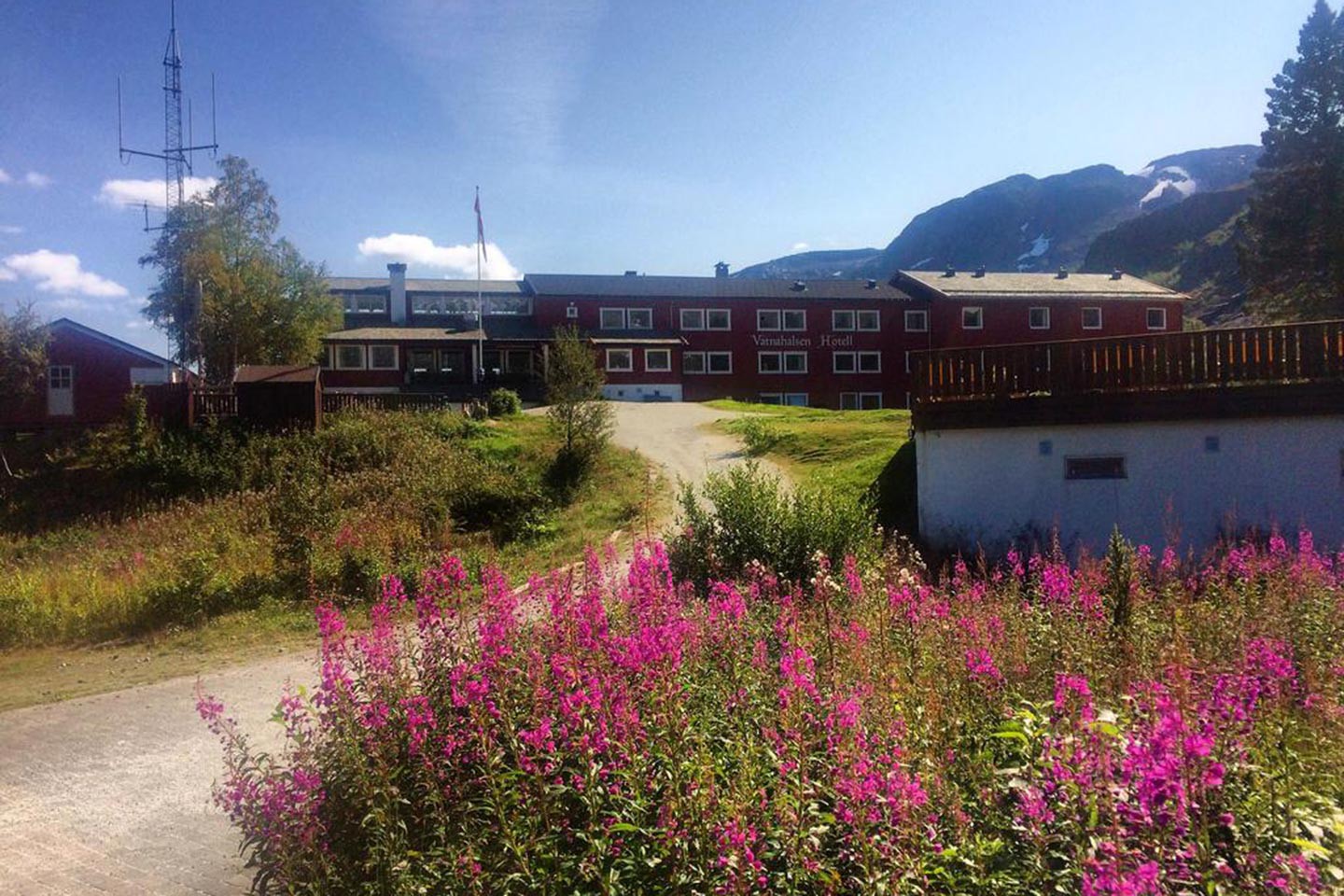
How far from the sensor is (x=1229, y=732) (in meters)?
2.91

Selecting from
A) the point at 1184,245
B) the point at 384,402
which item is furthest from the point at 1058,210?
the point at 384,402

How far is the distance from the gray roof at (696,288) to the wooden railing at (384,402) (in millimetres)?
19392

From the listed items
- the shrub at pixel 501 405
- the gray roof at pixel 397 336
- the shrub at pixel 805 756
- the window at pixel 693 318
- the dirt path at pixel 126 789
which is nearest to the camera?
the shrub at pixel 805 756

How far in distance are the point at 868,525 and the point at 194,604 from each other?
28.2 ft

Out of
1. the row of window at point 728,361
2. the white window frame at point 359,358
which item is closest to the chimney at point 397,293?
the white window frame at point 359,358

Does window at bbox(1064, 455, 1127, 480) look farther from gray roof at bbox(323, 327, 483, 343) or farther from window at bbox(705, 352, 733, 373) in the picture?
window at bbox(705, 352, 733, 373)

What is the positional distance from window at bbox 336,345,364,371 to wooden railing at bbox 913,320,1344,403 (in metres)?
36.8

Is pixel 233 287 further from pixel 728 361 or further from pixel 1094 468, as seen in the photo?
pixel 1094 468

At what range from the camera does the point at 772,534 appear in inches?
357

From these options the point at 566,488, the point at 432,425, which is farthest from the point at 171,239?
the point at 566,488

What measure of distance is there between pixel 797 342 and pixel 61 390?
34.8 m

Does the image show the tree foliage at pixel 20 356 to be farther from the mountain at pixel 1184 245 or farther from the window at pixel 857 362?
the mountain at pixel 1184 245

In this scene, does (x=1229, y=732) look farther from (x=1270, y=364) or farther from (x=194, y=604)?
(x=194, y=604)

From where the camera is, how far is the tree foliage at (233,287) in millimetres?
35312
